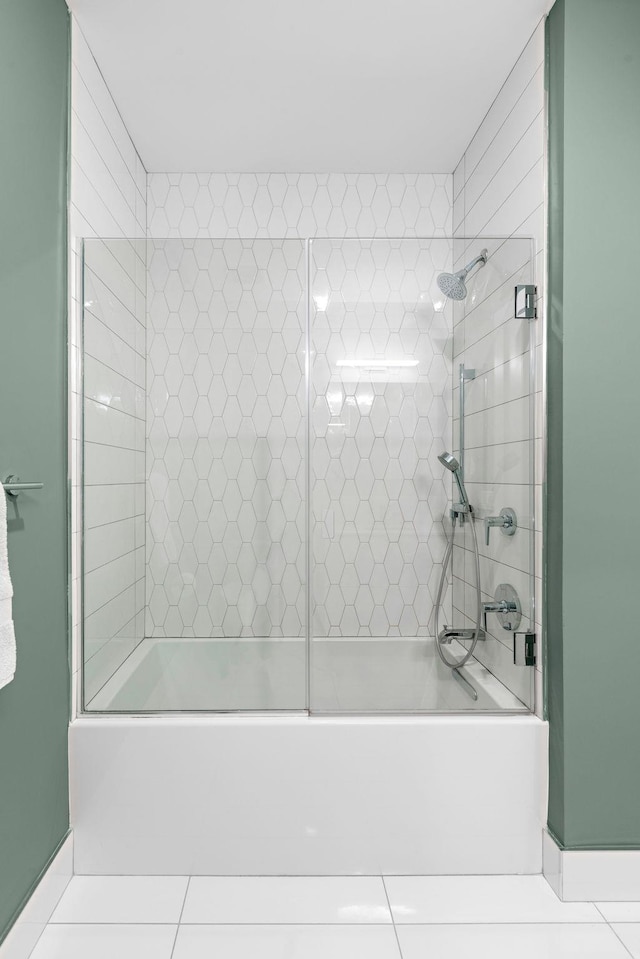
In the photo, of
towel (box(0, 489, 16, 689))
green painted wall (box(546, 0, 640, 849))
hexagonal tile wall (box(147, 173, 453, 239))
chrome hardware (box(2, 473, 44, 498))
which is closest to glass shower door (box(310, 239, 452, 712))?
green painted wall (box(546, 0, 640, 849))

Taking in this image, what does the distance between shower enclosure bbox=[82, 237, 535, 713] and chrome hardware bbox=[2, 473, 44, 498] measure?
459 millimetres

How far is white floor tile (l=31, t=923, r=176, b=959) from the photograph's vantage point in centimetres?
169

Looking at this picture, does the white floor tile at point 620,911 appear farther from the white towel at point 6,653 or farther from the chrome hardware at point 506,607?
the white towel at point 6,653

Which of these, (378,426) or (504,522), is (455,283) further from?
(504,522)

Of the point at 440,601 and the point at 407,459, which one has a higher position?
the point at 407,459

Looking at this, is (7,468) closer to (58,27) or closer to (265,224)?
(58,27)

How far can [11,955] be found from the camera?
62.0 inches

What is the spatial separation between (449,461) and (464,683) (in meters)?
0.74

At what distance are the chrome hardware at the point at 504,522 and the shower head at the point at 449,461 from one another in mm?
201

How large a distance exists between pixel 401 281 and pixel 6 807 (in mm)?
1842

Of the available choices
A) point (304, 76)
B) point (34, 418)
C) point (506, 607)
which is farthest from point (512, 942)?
point (304, 76)

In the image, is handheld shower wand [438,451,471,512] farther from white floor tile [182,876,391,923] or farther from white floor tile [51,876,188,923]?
white floor tile [51,876,188,923]

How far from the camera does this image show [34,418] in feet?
5.79

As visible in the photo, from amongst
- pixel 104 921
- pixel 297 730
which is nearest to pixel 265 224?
pixel 297 730
